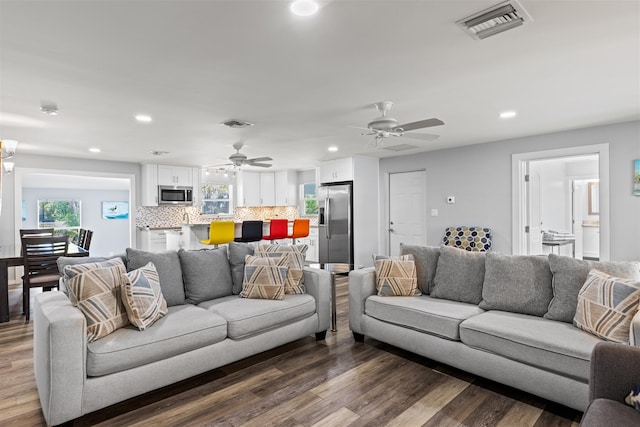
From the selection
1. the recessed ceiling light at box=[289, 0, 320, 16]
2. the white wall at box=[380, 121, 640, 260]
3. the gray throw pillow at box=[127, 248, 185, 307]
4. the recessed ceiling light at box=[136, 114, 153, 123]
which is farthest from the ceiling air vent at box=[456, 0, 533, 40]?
the white wall at box=[380, 121, 640, 260]

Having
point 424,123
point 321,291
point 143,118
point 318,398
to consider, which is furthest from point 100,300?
point 424,123

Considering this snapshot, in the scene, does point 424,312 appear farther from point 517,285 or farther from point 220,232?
point 220,232

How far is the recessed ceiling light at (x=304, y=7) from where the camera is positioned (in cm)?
174

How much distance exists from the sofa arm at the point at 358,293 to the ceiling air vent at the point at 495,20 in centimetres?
210

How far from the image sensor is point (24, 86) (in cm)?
282

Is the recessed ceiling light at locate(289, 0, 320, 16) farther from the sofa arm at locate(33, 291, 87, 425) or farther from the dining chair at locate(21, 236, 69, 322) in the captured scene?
the dining chair at locate(21, 236, 69, 322)

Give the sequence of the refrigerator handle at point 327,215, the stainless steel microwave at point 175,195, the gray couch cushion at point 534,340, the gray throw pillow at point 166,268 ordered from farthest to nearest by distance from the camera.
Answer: the stainless steel microwave at point 175,195, the refrigerator handle at point 327,215, the gray throw pillow at point 166,268, the gray couch cushion at point 534,340

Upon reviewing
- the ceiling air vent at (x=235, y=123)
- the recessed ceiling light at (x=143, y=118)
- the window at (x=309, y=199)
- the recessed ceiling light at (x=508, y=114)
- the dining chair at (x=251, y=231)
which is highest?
the recessed ceiling light at (x=508, y=114)

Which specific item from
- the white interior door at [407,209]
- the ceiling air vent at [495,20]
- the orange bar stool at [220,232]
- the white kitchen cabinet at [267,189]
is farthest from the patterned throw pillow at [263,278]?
the white kitchen cabinet at [267,189]

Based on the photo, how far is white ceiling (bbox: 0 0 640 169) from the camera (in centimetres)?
186

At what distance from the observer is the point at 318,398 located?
2.32m

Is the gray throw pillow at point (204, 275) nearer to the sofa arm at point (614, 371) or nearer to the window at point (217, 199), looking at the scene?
the sofa arm at point (614, 371)

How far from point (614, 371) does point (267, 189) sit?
26.2 ft

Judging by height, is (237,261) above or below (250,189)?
below
